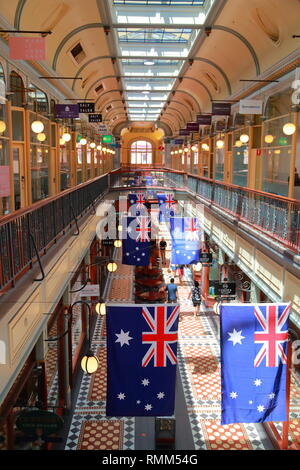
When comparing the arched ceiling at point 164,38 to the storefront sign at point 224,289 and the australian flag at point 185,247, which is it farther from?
the storefront sign at point 224,289

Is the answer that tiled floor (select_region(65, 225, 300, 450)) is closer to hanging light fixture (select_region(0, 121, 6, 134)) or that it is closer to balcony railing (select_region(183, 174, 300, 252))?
balcony railing (select_region(183, 174, 300, 252))

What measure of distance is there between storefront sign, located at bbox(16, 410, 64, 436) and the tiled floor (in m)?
4.03

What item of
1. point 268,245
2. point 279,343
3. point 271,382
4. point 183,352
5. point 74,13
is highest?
point 74,13

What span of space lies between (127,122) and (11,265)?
43.3 m

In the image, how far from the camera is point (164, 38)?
54.6 ft

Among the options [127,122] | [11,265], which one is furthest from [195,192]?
[127,122]

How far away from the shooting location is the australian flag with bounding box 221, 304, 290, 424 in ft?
19.9

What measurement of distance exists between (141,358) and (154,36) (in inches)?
553

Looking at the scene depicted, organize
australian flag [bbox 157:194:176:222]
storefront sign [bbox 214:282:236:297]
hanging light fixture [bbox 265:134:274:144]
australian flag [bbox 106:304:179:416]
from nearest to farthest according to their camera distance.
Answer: australian flag [bbox 106:304:179:416], storefront sign [bbox 214:282:236:297], hanging light fixture [bbox 265:134:274:144], australian flag [bbox 157:194:176:222]

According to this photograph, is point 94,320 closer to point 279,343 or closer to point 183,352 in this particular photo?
point 183,352

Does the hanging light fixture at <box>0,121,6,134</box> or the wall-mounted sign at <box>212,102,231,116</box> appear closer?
the hanging light fixture at <box>0,121,6,134</box>

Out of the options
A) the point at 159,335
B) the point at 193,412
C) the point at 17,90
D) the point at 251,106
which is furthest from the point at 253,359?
the point at 251,106

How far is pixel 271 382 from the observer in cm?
618

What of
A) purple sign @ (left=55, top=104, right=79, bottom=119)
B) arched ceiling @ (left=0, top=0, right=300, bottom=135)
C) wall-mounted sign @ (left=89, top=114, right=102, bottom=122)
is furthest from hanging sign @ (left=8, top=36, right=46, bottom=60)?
wall-mounted sign @ (left=89, top=114, right=102, bottom=122)
